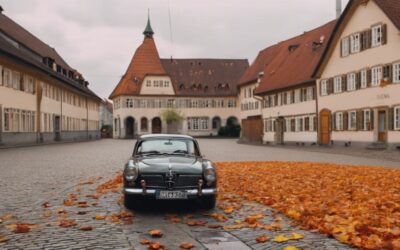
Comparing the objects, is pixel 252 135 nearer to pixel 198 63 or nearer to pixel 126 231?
pixel 198 63

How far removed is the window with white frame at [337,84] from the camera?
36.9 m

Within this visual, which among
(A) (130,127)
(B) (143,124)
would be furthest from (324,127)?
(A) (130,127)

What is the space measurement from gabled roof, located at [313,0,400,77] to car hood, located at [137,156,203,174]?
24.3 metres

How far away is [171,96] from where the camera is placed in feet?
268

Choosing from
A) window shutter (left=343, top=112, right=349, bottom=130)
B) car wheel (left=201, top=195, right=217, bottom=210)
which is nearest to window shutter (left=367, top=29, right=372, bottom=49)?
window shutter (left=343, top=112, right=349, bottom=130)

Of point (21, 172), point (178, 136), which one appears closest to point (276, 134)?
point (21, 172)

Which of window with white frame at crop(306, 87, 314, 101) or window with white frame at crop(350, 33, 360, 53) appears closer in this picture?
window with white frame at crop(350, 33, 360, 53)

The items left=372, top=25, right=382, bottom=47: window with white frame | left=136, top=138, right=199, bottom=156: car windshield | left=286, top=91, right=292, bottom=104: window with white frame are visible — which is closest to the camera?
left=136, top=138, right=199, bottom=156: car windshield

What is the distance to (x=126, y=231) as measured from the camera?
721 cm

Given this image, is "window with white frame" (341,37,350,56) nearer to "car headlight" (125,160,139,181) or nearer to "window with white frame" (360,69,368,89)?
"window with white frame" (360,69,368,89)

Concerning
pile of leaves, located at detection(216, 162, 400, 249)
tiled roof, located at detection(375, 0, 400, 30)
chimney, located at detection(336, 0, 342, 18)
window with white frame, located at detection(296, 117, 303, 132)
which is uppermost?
chimney, located at detection(336, 0, 342, 18)

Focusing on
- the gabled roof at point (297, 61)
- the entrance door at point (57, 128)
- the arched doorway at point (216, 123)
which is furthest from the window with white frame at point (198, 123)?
the entrance door at point (57, 128)

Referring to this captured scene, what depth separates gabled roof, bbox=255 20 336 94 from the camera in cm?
4272

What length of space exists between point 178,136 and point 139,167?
1743mm
